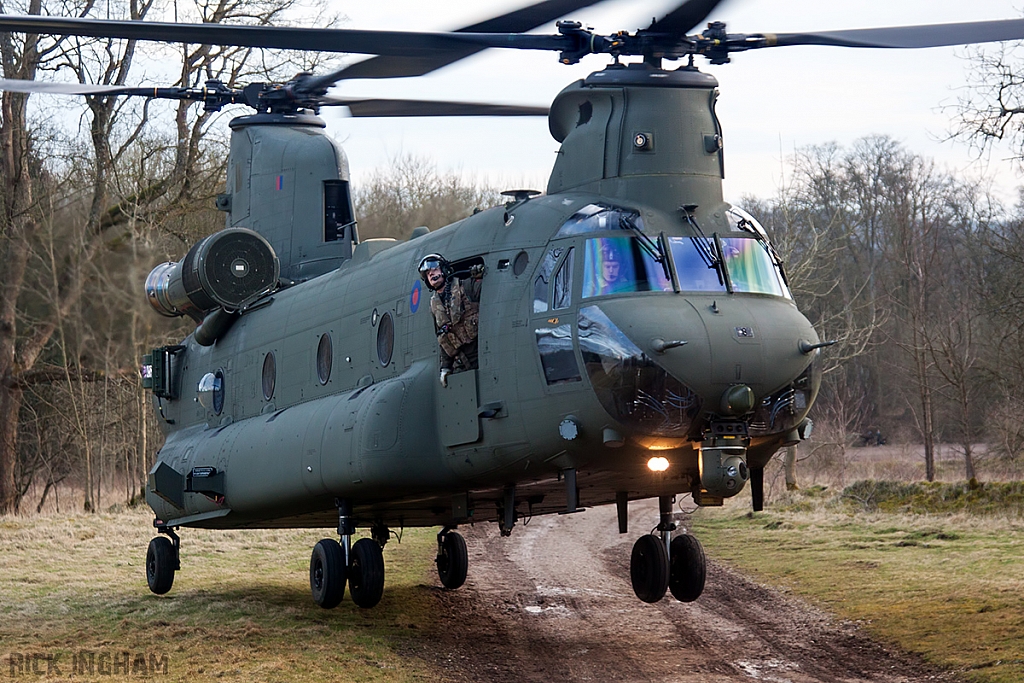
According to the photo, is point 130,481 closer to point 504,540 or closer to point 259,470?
point 504,540

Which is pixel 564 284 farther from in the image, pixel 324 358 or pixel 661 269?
pixel 324 358

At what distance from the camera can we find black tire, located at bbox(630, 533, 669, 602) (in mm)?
11680

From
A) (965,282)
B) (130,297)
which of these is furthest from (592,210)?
(965,282)

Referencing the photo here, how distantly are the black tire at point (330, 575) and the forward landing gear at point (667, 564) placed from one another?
118 inches

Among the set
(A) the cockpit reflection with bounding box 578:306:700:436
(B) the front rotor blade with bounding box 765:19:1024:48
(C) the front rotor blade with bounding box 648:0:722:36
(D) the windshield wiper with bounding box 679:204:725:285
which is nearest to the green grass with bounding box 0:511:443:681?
(A) the cockpit reflection with bounding box 578:306:700:436

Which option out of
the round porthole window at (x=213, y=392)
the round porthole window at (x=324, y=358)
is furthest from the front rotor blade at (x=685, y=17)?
the round porthole window at (x=213, y=392)

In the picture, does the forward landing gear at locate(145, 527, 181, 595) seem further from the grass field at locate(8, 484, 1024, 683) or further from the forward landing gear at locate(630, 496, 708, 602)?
the forward landing gear at locate(630, 496, 708, 602)

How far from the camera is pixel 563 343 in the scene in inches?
385

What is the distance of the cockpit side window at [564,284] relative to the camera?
32.4 ft

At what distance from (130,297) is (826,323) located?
2099cm

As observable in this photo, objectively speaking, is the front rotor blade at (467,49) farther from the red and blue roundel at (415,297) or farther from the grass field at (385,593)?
the grass field at (385,593)

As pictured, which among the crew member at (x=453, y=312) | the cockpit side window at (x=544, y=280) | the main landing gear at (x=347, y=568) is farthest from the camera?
the main landing gear at (x=347, y=568)

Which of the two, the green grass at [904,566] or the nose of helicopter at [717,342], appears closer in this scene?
the nose of helicopter at [717,342]

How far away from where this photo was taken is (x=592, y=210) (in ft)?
33.3
